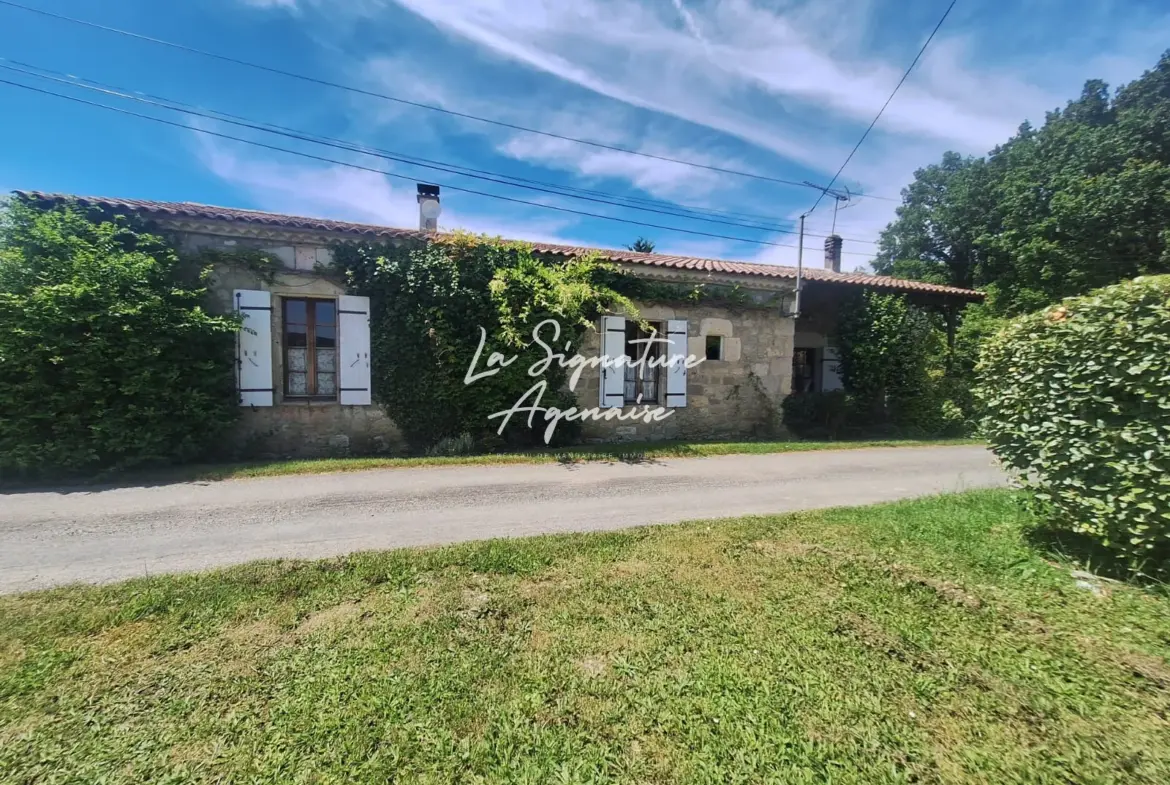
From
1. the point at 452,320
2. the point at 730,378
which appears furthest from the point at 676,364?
the point at 452,320

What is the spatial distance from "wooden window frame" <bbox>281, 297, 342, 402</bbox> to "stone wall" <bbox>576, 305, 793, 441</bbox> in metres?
5.05

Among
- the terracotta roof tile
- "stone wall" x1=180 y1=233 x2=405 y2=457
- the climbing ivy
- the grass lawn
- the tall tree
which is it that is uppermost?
the tall tree

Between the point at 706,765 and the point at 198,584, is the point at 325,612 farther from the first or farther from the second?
the point at 706,765

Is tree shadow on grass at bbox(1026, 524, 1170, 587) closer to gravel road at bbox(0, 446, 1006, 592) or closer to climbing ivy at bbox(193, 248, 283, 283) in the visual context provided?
gravel road at bbox(0, 446, 1006, 592)

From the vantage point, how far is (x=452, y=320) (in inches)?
297

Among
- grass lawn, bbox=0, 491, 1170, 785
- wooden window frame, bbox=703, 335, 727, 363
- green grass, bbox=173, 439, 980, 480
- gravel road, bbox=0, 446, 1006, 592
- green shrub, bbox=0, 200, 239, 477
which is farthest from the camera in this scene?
wooden window frame, bbox=703, 335, 727, 363

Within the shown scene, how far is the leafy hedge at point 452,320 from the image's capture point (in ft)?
24.3

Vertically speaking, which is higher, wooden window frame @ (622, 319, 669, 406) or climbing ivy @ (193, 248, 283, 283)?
climbing ivy @ (193, 248, 283, 283)

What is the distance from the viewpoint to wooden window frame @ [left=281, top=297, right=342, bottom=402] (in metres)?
7.43

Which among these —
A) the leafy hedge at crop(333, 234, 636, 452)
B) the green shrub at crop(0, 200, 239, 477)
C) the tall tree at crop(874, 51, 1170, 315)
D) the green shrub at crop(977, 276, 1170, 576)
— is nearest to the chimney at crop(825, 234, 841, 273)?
the tall tree at crop(874, 51, 1170, 315)

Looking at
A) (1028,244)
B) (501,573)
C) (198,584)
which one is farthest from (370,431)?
(1028,244)

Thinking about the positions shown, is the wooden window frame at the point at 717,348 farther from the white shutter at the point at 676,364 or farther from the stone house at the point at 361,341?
the white shutter at the point at 676,364

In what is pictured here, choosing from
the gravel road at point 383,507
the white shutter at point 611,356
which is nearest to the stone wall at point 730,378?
the white shutter at point 611,356

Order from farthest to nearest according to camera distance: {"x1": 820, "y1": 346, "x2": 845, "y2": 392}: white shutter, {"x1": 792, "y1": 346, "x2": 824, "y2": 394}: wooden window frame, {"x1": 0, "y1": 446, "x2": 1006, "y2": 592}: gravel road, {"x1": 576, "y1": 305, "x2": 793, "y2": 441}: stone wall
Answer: {"x1": 792, "y1": 346, "x2": 824, "y2": 394}: wooden window frame, {"x1": 820, "y1": 346, "x2": 845, "y2": 392}: white shutter, {"x1": 576, "y1": 305, "x2": 793, "y2": 441}: stone wall, {"x1": 0, "y1": 446, "x2": 1006, "y2": 592}: gravel road
